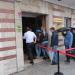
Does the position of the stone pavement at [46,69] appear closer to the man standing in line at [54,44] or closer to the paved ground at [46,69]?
the paved ground at [46,69]

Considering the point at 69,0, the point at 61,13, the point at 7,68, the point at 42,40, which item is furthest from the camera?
the point at 61,13

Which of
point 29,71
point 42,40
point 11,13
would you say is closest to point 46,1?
point 42,40

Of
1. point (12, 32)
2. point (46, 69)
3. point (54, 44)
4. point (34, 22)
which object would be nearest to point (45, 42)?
point (54, 44)

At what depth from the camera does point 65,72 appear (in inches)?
404

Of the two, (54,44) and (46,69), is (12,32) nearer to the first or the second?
(46,69)

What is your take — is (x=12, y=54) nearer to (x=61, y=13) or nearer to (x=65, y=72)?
(x=65, y=72)

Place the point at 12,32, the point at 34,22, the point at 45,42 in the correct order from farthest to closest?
the point at 34,22
the point at 45,42
the point at 12,32

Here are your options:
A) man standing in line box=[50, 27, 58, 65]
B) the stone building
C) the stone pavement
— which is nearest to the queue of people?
man standing in line box=[50, 27, 58, 65]

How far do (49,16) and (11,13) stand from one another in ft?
12.5

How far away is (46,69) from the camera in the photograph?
1091 cm

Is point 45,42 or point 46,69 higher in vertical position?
point 45,42

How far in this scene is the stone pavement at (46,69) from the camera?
1017 centimetres

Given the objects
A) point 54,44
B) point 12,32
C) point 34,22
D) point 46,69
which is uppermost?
point 34,22

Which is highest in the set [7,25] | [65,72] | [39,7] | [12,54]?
[39,7]
